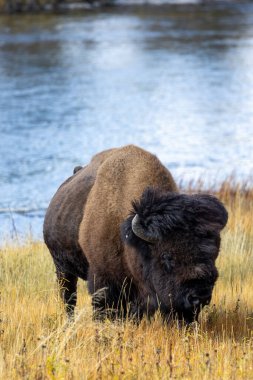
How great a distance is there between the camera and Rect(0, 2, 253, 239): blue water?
17.1 meters

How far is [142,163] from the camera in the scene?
5453 mm

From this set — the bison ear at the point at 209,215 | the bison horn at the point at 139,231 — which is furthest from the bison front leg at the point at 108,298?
the bison ear at the point at 209,215

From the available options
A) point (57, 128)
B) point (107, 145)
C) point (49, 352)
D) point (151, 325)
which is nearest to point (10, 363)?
point (49, 352)

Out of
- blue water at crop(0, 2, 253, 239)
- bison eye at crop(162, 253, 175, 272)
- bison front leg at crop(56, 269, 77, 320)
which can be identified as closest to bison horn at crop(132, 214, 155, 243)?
bison eye at crop(162, 253, 175, 272)

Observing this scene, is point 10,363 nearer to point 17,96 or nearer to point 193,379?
point 193,379

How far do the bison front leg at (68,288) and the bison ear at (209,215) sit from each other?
2042 millimetres

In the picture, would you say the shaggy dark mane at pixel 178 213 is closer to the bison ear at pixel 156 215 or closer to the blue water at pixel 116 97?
the bison ear at pixel 156 215

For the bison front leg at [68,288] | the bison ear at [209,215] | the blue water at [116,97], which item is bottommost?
the blue water at [116,97]

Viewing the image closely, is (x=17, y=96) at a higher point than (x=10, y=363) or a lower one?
lower

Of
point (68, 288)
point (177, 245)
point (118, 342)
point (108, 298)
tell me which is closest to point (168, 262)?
point (177, 245)

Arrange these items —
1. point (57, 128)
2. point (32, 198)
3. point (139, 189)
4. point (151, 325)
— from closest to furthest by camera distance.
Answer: point (151, 325)
point (139, 189)
point (32, 198)
point (57, 128)

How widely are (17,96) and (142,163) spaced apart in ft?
65.9

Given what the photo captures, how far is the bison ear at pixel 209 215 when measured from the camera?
459 cm

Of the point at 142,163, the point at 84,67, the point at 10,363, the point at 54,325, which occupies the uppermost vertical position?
the point at 142,163
